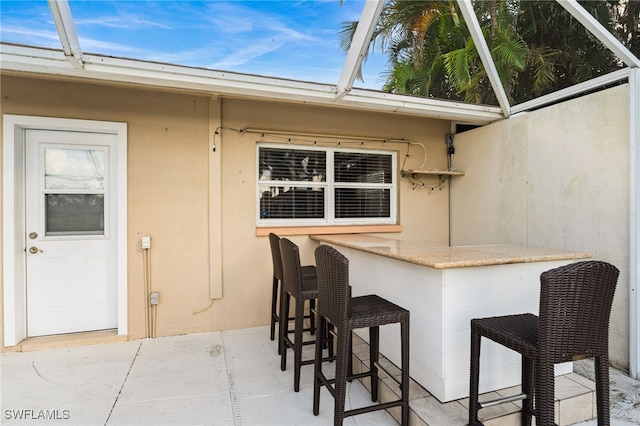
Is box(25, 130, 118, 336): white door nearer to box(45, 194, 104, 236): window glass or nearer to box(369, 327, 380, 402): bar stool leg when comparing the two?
box(45, 194, 104, 236): window glass

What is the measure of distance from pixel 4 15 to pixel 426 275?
133 inches

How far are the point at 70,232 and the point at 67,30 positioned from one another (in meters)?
2.00

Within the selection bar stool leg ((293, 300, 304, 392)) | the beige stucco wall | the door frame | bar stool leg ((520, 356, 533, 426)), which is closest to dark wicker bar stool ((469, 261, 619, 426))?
bar stool leg ((520, 356, 533, 426))

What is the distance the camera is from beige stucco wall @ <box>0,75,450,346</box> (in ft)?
10.5

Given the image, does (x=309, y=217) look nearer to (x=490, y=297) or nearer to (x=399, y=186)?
(x=399, y=186)

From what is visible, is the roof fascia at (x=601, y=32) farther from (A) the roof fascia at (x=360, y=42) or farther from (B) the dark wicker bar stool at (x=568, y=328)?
(B) the dark wicker bar stool at (x=568, y=328)

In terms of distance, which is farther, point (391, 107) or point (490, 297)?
point (391, 107)

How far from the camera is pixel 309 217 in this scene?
13.3 feet

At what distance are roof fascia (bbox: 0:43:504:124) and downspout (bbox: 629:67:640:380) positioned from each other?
132cm

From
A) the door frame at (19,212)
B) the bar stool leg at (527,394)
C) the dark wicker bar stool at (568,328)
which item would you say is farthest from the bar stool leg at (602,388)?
the door frame at (19,212)

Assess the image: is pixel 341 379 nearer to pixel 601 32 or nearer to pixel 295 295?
pixel 295 295

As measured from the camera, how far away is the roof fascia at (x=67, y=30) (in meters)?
2.04

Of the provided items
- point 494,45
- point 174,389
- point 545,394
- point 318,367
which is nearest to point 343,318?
point 318,367

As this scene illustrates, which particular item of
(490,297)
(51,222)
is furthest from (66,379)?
(490,297)
